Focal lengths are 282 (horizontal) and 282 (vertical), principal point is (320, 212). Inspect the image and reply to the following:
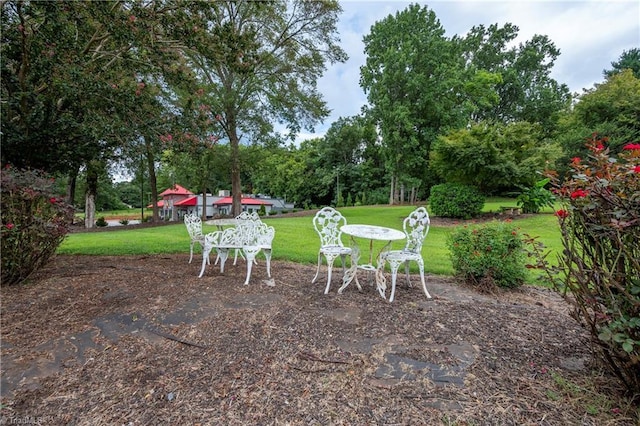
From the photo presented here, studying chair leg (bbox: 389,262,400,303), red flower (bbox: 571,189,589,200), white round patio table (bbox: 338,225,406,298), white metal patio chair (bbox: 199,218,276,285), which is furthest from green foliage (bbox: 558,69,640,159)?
white metal patio chair (bbox: 199,218,276,285)

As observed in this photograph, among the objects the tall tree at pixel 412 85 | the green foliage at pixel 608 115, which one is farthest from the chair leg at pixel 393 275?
the green foliage at pixel 608 115

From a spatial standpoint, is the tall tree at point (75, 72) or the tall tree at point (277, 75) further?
the tall tree at point (277, 75)

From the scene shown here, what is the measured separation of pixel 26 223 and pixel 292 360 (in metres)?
3.66

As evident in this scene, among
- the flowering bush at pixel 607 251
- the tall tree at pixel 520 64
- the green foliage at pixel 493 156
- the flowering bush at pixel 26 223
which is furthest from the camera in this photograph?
the tall tree at pixel 520 64

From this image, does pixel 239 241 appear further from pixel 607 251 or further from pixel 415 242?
pixel 607 251

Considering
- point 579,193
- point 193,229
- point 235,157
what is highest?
point 235,157

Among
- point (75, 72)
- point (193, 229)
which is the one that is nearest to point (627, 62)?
point (193, 229)

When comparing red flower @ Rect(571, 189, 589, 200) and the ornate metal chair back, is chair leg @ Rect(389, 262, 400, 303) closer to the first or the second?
the ornate metal chair back

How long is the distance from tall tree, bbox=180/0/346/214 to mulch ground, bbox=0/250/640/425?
28.4 feet

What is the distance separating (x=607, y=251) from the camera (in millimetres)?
1718

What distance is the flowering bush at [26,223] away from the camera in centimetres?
321

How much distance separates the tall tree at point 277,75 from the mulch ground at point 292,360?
866 cm

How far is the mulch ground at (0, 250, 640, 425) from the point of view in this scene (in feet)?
5.34

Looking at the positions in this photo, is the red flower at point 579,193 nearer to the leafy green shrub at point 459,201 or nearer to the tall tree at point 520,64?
the leafy green shrub at point 459,201
